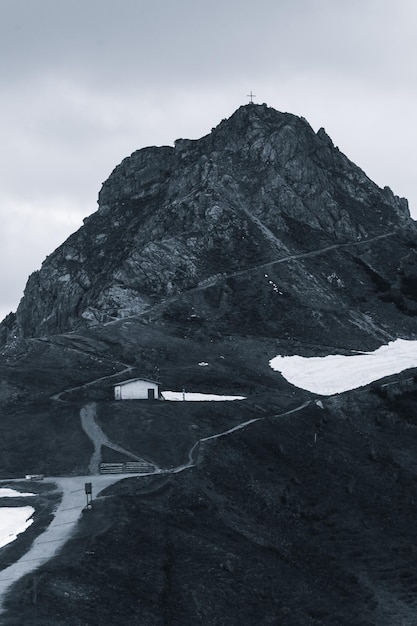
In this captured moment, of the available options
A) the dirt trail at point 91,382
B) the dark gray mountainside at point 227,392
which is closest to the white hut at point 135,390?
the dark gray mountainside at point 227,392

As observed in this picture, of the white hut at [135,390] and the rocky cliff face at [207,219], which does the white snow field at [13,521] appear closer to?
the white hut at [135,390]

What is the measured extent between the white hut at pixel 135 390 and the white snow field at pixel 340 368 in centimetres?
2159

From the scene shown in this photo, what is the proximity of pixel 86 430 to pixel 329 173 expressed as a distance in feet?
357

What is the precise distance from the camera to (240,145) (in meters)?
172

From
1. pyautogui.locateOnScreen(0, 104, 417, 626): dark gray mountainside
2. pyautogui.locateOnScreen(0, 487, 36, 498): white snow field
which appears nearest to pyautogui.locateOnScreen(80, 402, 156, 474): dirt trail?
pyautogui.locateOnScreen(0, 104, 417, 626): dark gray mountainside

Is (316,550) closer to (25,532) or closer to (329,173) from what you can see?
(25,532)

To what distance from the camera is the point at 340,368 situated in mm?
110688

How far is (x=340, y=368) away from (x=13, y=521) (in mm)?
67309

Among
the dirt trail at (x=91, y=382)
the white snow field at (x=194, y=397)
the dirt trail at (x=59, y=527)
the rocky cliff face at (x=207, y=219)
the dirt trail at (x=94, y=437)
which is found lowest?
the dirt trail at (x=59, y=527)

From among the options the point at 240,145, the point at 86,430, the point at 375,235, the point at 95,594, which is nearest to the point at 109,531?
the point at 95,594

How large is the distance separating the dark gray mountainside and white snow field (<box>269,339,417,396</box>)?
2180mm

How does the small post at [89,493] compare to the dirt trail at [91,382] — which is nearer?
the small post at [89,493]

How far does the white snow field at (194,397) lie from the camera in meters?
90.8

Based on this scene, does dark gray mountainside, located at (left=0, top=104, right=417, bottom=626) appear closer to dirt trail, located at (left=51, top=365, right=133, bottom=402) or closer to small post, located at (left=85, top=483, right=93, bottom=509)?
dirt trail, located at (left=51, top=365, right=133, bottom=402)
